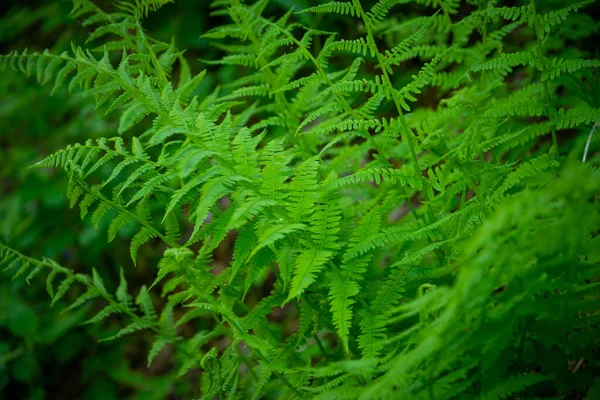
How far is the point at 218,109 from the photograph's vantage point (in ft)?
5.23

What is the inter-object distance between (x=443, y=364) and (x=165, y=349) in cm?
311

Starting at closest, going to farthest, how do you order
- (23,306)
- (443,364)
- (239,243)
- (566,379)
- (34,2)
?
1. (443,364)
2. (566,379)
3. (239,243)
4. (23,306)
5. (34,2)

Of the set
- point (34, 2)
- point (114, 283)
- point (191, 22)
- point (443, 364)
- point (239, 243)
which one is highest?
point (34, 2)

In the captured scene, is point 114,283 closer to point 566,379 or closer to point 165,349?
point 165,349

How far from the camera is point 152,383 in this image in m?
3.17

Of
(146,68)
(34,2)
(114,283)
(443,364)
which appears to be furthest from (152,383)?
(34,2)

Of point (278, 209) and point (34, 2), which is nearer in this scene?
point (278, 209)

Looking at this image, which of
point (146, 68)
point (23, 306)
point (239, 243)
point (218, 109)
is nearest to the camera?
point (239, 243)

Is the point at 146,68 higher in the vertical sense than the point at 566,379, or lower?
higher

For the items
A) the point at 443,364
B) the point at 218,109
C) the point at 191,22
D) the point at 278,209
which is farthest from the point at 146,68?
the point at 191,22

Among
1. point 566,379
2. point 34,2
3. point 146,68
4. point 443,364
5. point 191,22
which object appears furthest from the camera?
point 34,2

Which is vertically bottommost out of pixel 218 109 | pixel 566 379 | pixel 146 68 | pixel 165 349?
pixel 165 349

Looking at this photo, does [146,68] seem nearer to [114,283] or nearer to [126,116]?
[126,116]

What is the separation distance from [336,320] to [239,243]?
0.35 metres
